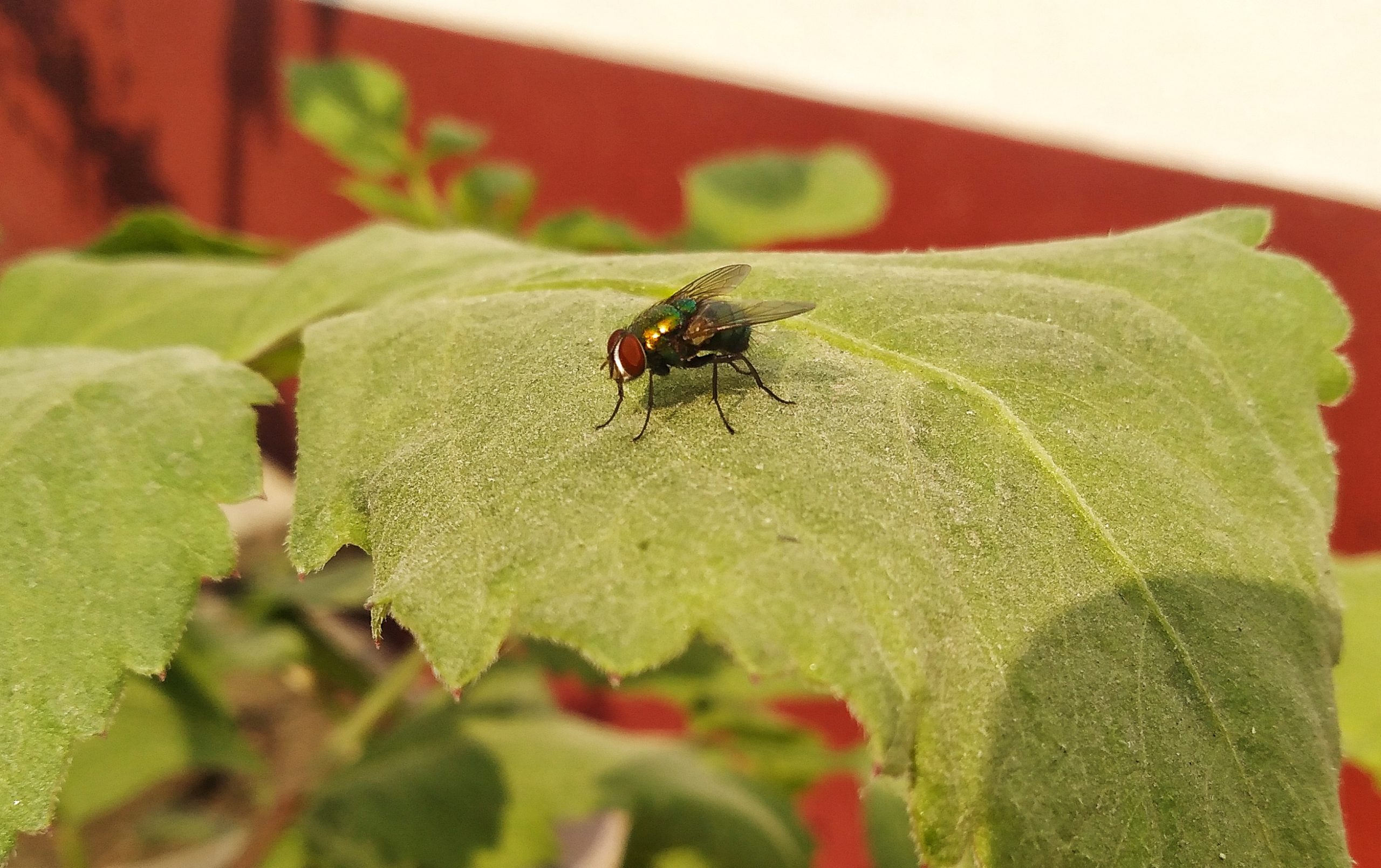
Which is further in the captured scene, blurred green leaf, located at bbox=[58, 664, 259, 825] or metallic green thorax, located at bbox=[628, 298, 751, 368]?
blurred green leaf, located at bbox=[58, 664, 259, 825]

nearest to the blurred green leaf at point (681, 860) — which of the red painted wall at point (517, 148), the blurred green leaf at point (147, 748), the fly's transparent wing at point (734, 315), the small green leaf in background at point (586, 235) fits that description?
the blurred green leaf at point (147, 748)

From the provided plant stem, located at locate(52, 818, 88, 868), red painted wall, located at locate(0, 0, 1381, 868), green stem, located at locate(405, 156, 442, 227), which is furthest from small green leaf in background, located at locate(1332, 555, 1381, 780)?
plant stem, located at locate(52, 818, 88, 868)

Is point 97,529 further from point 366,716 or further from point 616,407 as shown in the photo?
point 366,716

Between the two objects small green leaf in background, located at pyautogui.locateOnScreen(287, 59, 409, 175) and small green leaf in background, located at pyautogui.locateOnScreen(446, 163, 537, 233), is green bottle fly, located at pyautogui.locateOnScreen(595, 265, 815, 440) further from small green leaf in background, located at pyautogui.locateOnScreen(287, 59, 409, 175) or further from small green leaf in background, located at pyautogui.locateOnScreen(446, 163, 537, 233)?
small green leaf in background, located at pyautogui.locateOnScreen(287, 59, 409, 175)

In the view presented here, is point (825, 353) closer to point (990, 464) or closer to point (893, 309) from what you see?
point (893, 309)

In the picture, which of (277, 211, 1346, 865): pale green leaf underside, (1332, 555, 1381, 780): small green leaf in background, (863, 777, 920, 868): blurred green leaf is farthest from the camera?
(863, 777, 920, 868): blurred green leaf

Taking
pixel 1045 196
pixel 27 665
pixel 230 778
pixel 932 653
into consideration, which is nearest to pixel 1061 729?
pixel 932 653
